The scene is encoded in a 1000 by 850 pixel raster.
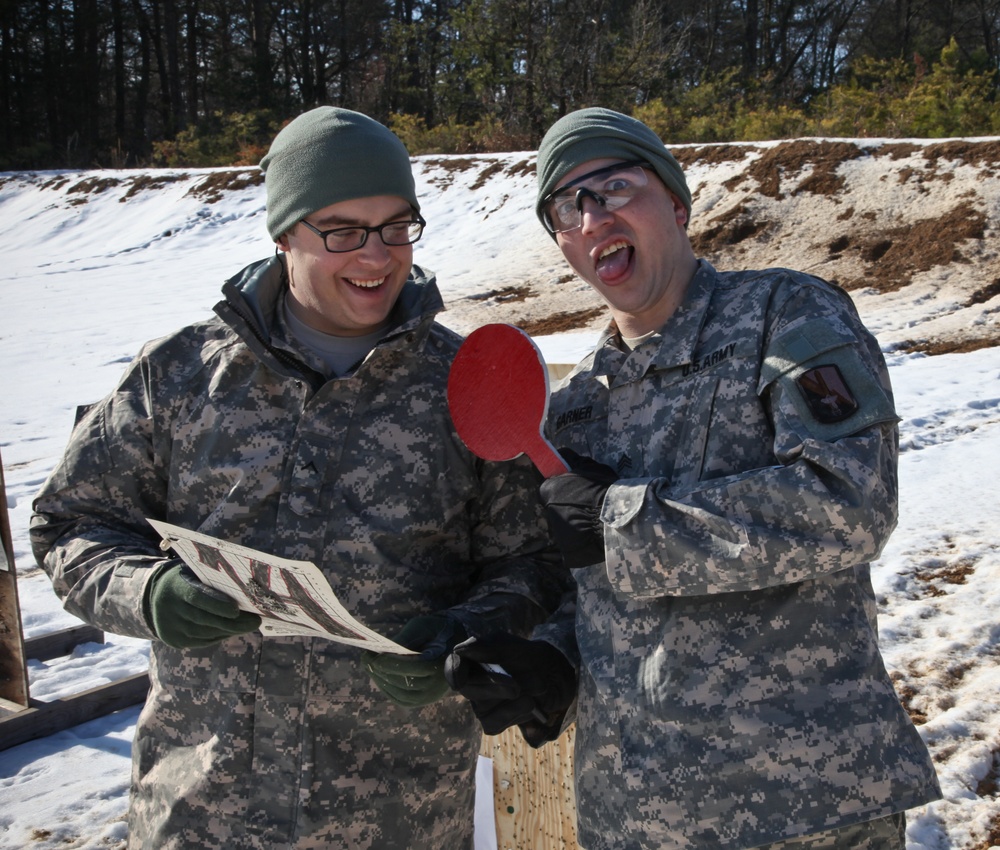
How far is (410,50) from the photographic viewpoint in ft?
96.3

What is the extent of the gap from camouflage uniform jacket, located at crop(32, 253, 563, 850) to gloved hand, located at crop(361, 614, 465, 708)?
3.2 inches

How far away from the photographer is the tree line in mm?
20219

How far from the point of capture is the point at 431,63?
2958 cm

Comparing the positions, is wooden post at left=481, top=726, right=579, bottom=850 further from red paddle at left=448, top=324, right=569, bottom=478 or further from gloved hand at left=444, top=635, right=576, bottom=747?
red paddle at left=448, top=324, right=569, bottom=478

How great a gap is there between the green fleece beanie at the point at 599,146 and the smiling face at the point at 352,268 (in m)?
0.33

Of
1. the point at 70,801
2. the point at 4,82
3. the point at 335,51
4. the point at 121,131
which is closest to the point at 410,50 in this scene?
the point at 335,51

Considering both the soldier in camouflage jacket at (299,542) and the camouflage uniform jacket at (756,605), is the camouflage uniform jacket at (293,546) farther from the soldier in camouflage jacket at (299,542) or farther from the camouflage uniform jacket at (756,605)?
the camouflage uniform jacket at (756,605)

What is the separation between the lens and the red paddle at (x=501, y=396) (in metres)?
1.88

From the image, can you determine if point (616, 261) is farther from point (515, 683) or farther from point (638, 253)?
point (515, 683)

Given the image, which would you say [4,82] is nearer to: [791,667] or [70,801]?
[70,801]

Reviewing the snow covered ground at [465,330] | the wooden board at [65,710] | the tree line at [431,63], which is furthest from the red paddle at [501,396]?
the tree line at [431,63]

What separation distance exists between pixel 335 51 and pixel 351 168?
3441 cm

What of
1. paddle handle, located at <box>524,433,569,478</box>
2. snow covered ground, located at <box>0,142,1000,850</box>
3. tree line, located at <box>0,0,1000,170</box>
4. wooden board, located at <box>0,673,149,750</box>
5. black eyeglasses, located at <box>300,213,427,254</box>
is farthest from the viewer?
tree line, located at <box>0,0,1000,170</box>

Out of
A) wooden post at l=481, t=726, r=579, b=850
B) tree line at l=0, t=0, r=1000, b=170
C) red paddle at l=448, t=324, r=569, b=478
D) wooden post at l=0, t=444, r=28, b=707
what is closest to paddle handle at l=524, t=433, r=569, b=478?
red paddle at l=448, t=324, r=569, b=478
